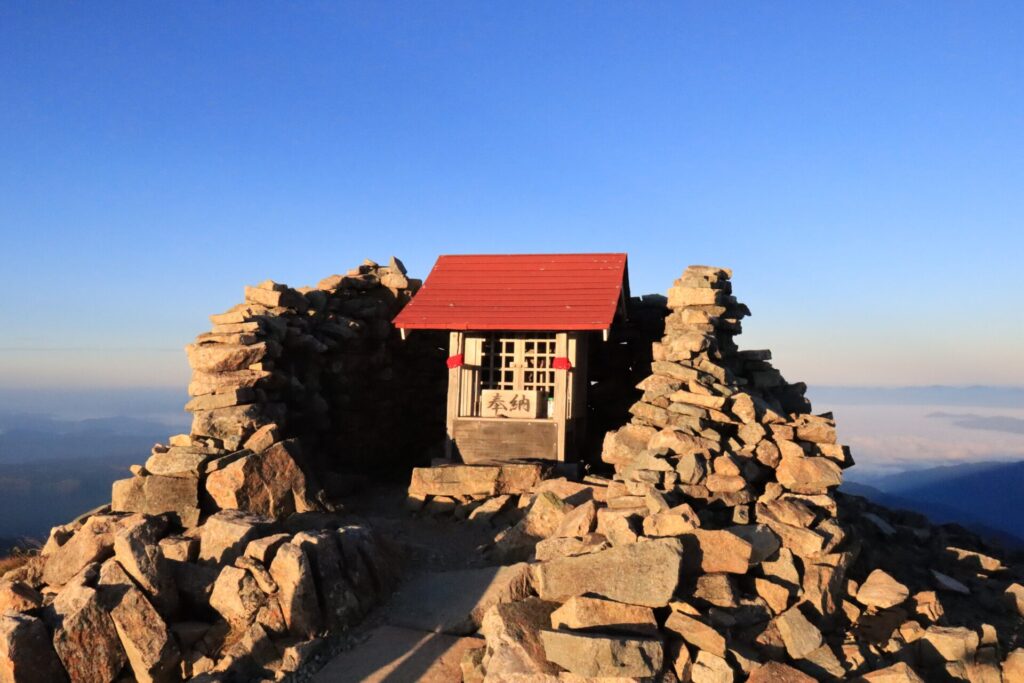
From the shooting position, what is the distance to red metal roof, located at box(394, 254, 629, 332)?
16.0 metres

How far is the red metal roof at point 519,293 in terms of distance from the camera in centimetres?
1605

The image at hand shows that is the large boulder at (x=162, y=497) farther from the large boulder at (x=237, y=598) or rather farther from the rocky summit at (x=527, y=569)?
the large boulder at (x=237, y=598)

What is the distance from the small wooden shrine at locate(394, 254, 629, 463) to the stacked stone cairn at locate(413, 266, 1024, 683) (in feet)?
6.03

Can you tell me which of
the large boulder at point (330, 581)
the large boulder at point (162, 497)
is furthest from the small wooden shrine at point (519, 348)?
the large boulder at point (330, 581)

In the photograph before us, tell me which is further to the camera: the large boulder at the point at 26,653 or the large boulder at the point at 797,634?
the large boulder at the point at 26,653

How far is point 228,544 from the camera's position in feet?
34.3

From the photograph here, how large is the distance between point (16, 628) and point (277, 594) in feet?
9.67

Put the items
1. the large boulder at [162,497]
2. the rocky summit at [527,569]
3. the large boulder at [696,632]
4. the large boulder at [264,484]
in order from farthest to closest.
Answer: the large boulder at [162,497] < the large boulder at [264,484] < the rocky summit at [527,569] < the large boulder at [696,632]

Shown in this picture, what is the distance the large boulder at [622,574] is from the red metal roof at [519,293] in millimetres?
7233

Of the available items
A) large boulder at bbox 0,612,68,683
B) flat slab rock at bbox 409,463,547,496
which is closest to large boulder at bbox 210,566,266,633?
large boulder at bbox 0,612,68,683

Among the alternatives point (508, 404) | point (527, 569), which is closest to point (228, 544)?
point (527, 569)

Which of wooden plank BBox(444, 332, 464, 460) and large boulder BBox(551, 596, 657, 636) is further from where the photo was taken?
wooden plank BBox(444, 332, 464, 460)

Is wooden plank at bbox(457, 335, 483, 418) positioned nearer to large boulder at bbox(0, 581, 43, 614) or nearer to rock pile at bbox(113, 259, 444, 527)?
rock pile at bbox(113, 259, 444, 527)

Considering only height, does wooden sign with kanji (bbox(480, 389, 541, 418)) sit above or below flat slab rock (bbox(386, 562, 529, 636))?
above
